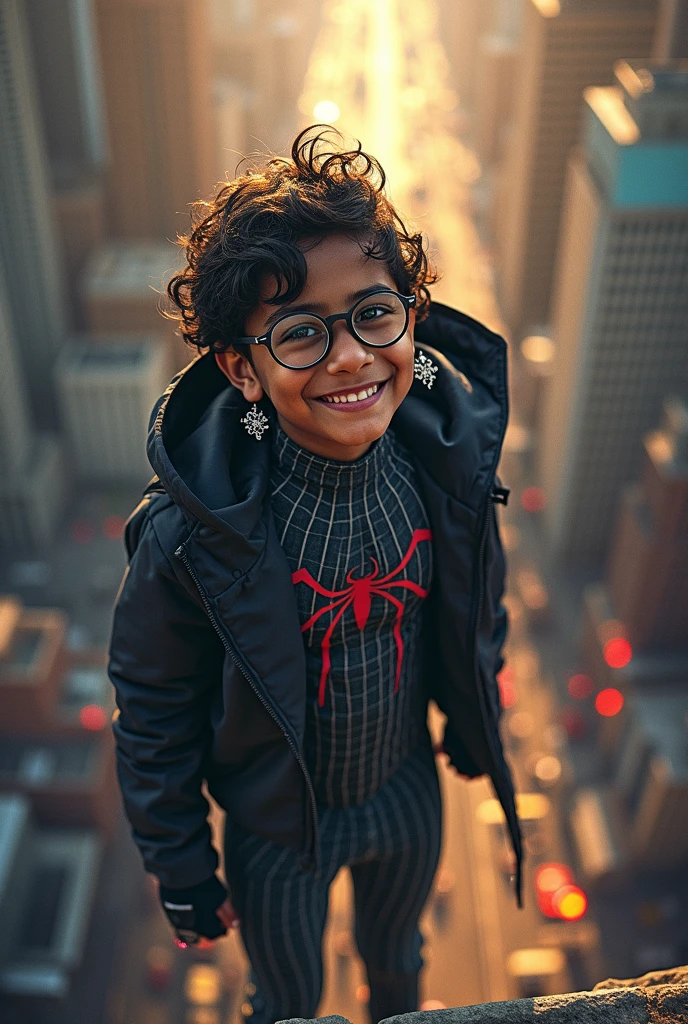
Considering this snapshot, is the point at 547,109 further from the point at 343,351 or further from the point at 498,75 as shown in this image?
the point at 343,351

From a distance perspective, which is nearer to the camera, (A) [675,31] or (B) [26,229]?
(A) [675,31]

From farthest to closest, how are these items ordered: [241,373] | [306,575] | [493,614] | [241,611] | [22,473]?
1. [22,473]
2. [493,614]
3. [306,575]
4. [241,373]
5. [241,611]

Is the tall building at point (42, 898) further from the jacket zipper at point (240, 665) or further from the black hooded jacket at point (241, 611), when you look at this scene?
the jacket zipper at point (240, 665)

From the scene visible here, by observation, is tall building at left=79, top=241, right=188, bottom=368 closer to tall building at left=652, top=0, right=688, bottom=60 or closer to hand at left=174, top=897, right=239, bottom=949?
tall building at left=652, top=0, right=688, bottom=60

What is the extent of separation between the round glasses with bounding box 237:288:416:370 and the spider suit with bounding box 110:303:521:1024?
933 millimetres

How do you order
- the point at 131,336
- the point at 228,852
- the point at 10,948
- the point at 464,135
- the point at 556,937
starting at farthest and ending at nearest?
the point at 464,135 → the point at 131,336 → the point at 556,937 → the point at 10,948 → the point at 228,852

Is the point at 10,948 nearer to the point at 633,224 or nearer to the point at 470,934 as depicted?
the point at 470,934

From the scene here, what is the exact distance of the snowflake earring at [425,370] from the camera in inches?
340

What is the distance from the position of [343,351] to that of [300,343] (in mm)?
306

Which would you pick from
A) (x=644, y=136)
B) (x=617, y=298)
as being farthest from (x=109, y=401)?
(x=644, y=136)

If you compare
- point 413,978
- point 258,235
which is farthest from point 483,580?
point 413,978

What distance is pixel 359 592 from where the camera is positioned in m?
8.34

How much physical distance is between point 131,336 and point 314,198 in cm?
8569

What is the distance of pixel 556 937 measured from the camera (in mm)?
55312
